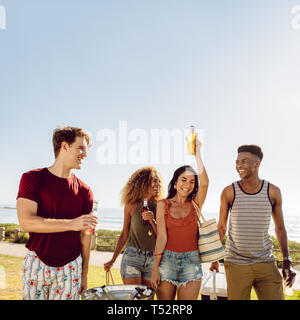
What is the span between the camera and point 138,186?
12.9 ft

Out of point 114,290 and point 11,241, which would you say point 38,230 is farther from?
point 11,241

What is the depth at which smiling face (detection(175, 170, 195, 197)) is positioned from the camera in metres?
3.34

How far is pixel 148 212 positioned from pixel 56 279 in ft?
4.29

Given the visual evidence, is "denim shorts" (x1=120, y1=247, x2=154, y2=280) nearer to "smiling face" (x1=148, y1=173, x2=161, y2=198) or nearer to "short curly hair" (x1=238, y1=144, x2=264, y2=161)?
"smiling face" (x1=148, y1=173, x2=161, y2=198)

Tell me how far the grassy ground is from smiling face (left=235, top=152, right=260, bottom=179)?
4.59 m

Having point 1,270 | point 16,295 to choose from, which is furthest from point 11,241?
point 16,295

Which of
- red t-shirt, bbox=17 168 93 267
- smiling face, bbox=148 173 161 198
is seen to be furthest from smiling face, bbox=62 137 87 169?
smiling face, bbox=148 173 161 198

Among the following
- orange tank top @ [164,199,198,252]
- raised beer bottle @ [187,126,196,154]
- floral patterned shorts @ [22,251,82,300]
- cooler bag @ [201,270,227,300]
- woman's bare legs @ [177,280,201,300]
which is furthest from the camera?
cooler bag @ [201,270,227,300]

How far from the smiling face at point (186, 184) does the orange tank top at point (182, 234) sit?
0.26 metres

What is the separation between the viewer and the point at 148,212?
366cm

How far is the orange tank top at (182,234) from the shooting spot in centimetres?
314

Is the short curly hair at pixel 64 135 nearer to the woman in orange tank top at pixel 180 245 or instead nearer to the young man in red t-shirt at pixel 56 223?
the young man in red t-shirt at pixel 56 223

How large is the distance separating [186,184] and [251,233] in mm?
865

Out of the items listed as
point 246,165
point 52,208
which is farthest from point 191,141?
point 52,208
